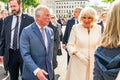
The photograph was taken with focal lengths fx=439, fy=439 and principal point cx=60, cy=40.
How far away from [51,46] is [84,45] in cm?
119

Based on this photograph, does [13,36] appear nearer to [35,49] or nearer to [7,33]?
[7,33]

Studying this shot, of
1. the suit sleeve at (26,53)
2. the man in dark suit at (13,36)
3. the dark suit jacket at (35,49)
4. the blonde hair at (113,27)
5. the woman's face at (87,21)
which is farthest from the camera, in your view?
the man in dark suit at (13,36)

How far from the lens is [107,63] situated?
3.33 m

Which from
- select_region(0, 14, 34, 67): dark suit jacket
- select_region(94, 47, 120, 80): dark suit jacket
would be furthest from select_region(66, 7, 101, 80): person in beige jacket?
select_region(94, 47, 120, 80): dark suit jacket

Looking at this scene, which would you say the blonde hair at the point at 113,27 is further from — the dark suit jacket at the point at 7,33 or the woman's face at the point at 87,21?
the dark suit jacket at the point at 7,33

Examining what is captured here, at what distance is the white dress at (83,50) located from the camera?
23.1ft

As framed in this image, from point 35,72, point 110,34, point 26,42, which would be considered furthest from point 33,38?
point 110,34

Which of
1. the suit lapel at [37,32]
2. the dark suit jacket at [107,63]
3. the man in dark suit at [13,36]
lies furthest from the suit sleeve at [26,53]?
the dark suit jacket at [107,63]

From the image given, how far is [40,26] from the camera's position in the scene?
587 centimetres

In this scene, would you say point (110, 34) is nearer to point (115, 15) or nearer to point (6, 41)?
point (115, 15)

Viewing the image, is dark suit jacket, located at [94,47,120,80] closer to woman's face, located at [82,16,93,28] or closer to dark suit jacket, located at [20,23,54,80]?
dark suit jacket, located at [20,23,54,80]

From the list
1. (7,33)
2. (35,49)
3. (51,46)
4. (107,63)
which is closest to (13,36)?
(7,33)

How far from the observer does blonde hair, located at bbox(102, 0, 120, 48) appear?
3.26 meters

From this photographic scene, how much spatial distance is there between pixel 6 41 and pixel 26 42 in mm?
1596
